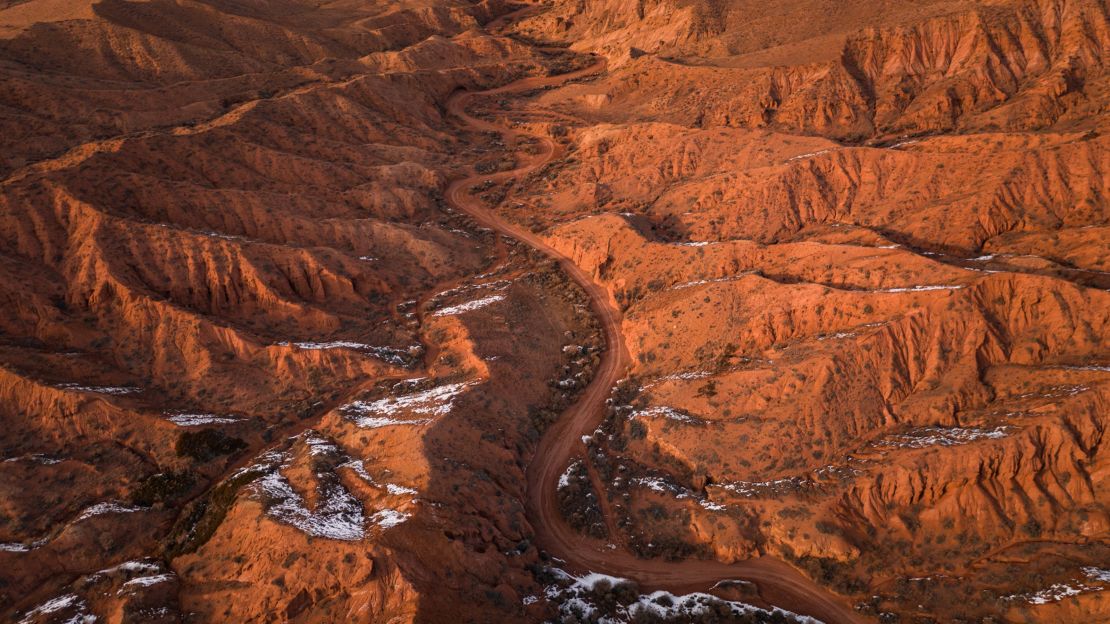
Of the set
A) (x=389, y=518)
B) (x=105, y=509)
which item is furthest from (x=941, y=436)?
(x=105, y=509)

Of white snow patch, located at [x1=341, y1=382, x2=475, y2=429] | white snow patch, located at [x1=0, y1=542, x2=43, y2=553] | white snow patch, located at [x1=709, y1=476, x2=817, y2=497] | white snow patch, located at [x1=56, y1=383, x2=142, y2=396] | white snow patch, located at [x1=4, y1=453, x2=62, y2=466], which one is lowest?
white snow patch, located at [x1=709, y1=476, x2=817, y2=497]

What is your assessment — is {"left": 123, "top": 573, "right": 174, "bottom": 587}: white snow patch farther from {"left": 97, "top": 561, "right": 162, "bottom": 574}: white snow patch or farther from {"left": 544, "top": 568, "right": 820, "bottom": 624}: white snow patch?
{"left": 544, "top": 568, "right": 820, "bottom": 624}: white snow patch

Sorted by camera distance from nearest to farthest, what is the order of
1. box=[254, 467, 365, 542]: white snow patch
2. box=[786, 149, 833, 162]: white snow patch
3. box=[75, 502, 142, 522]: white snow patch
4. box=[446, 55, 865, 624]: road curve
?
box=[254, 467, 365, 542]: white snow patch → box=[446, 55, 865, 624]: road curve → box=[75, 502, 142, 522]: white snow patch → box=[786, 149, 833, 162]: white snow patch

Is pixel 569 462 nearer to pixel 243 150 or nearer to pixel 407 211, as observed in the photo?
pixel 407 211

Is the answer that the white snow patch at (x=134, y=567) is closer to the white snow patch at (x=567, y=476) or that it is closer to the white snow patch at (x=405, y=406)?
the white snow patch at (x=405, y=406)

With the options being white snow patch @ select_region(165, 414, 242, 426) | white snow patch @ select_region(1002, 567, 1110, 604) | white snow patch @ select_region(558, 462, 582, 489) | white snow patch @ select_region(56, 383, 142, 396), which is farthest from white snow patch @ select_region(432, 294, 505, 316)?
white snow patch @ select_region(1002, 567, 1110, 604)

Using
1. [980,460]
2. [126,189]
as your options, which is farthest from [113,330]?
[980,460]

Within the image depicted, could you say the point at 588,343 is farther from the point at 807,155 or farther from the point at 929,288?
the point at 807,155
